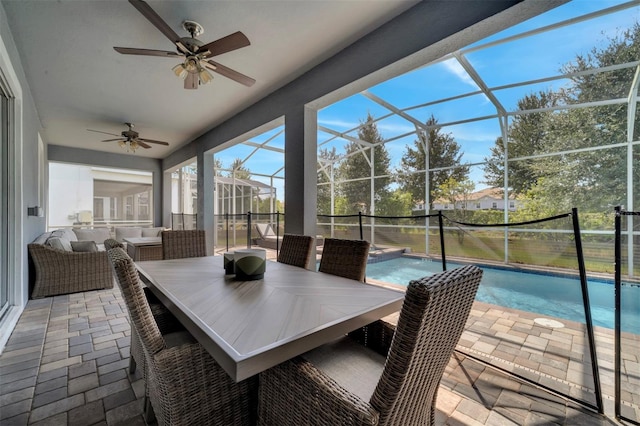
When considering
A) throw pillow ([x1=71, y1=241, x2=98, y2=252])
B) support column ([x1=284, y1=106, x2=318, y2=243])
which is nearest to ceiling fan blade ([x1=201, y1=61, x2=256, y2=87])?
support column ([x1=284, y1=106, x2=318, y2=243])

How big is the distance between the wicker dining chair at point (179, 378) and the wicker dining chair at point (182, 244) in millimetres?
1690

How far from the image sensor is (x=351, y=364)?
1.29 m

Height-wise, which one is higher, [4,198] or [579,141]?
[579,141]

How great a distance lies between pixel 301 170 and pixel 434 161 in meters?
4.96

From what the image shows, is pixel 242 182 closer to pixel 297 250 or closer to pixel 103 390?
pixel 297 250

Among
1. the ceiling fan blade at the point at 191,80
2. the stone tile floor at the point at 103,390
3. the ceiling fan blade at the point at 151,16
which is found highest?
the ceiling fan blade at the point at 151,16

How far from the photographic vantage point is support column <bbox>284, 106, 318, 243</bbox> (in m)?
3.38

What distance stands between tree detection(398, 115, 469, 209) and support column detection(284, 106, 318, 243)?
14.1ft

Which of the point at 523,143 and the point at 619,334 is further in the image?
the point at 523,143

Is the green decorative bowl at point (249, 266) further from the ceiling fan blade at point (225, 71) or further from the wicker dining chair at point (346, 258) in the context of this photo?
the ceiling fan blade at point (225, 71)

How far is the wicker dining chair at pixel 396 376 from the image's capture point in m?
0.78

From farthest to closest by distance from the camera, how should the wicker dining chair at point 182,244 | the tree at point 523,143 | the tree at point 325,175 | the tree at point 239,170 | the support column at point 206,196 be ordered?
the tree at point 325,175 < the tree at point 239,170 < the support column at point 206,196 < the tree at point 523,143 < the wicker dining chair at point 182,244

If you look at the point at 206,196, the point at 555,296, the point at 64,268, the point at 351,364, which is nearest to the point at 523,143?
the point at 555,296

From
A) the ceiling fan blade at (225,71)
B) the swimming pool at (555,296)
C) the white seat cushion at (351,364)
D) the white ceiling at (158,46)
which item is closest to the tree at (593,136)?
the swimming pool at (555,296)
